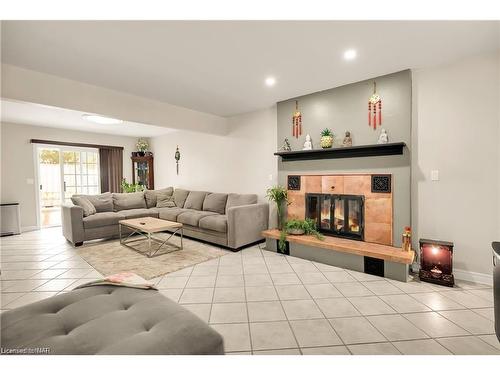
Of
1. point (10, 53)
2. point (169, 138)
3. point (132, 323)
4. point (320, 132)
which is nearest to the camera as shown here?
point (132, 323)

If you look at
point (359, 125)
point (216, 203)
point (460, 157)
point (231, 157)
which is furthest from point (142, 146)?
point (460, 157)

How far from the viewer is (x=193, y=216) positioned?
4.48 m

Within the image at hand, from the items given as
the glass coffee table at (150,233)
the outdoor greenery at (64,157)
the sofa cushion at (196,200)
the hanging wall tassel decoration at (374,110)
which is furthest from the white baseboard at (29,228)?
the hanging wall tassel decoration at (374,110)

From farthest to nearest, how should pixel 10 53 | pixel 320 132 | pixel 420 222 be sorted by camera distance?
1. pixel 320 132
2. pixel 420 222
3. pixel 10 53

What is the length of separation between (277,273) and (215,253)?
1169 mm

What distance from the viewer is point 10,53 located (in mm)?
2350

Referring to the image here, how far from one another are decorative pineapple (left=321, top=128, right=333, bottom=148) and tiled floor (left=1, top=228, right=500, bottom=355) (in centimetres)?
170

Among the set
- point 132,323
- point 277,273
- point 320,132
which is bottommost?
point 277,273

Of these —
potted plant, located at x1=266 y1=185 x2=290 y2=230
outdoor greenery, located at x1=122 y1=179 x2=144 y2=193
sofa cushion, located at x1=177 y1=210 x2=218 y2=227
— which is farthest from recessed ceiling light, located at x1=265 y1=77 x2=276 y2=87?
outdoor greenery, located at x1=122 y1=179 x2=144 y2=193

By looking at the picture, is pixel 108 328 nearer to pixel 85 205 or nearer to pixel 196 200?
pixel 85 205

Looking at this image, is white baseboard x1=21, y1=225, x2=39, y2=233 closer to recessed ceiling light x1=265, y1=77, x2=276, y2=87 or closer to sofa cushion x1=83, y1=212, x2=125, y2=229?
sofa cushion x1=83, y1=212, x2=125, y2=229

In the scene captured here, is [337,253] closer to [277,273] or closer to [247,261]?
[277,273]

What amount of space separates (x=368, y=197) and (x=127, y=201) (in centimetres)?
486
